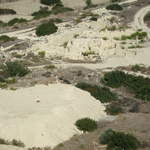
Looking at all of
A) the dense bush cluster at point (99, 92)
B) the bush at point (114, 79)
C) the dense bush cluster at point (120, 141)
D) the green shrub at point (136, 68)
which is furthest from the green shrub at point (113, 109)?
the green shrub at point (136, 68)

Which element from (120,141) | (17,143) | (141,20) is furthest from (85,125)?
(141,20)

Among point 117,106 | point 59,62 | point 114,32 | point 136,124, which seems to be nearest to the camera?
point 136,124

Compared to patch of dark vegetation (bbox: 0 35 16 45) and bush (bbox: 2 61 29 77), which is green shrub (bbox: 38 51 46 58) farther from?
patch of dark vegetation (bbox: 0 35 16 45)

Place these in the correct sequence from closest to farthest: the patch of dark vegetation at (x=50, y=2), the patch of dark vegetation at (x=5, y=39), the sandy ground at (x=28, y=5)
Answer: the patch of dark vegetation at (x=5, y=39) < the sandy ground at (x=28, y=5) < the patch of dark vegetation at (x=50, y=2)

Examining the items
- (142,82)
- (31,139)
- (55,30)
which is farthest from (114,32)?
(31,139)

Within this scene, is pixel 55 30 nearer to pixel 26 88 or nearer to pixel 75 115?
pixel 26 88

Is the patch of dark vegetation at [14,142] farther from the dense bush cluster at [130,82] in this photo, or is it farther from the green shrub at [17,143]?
the dense bush cluster at [130,82]

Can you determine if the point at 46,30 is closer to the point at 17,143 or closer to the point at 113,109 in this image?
the point at 113,109
